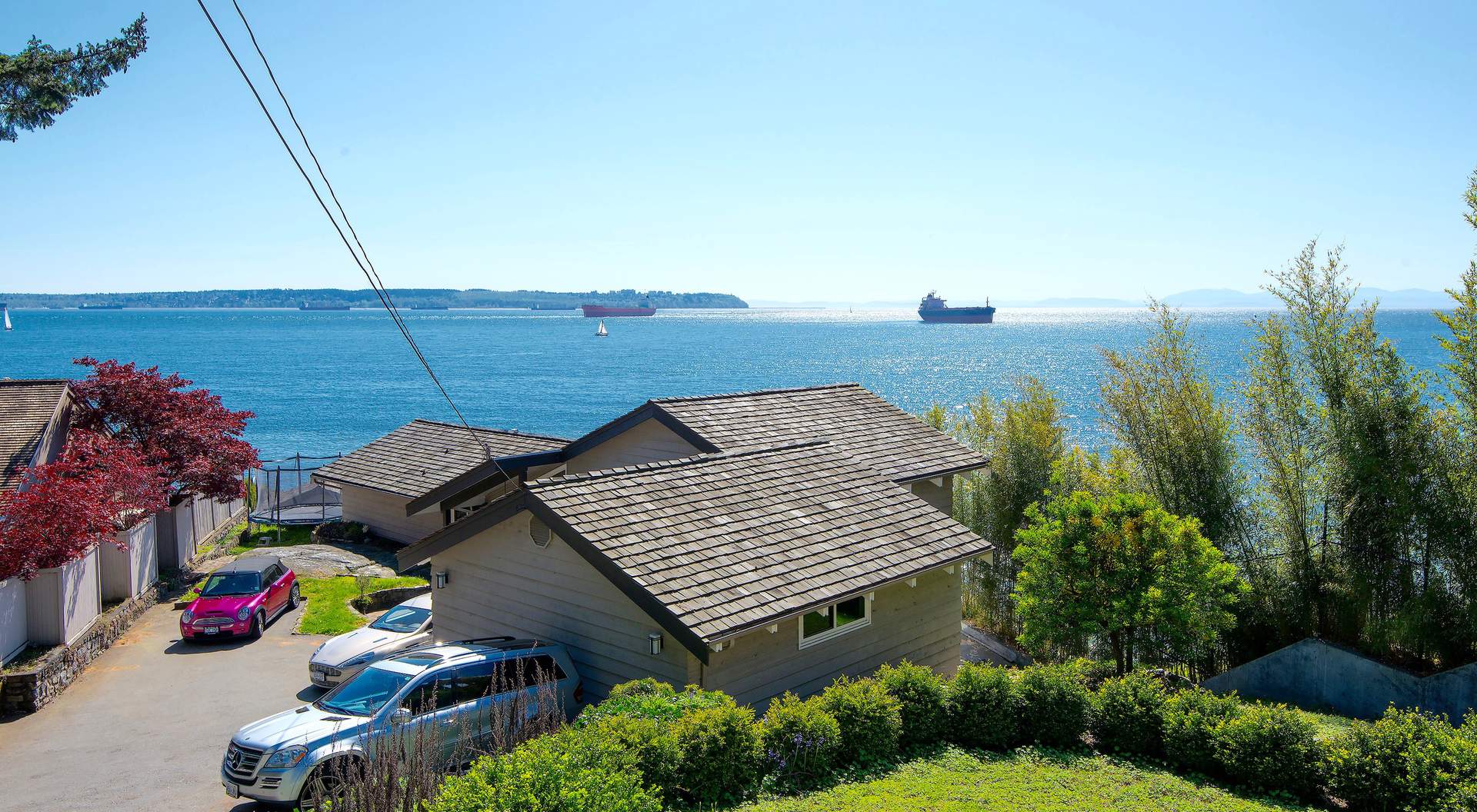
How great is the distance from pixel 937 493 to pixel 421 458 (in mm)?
18016

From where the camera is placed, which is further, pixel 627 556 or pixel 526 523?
pixel 526 523

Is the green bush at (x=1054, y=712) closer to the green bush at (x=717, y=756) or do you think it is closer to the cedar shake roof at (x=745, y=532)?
the cedar shake roof at (x=745, y=532)

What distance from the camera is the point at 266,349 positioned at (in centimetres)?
16550

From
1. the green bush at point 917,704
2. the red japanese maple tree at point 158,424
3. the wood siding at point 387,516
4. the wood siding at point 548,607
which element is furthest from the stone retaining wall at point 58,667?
the green bush at point 917,704

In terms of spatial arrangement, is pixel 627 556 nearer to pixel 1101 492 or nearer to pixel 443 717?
pixel 443 717

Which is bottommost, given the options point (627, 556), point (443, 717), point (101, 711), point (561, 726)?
point (101, 711)

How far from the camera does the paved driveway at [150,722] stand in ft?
40.7

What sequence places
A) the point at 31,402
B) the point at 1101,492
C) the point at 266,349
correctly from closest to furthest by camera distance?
the point at 1101,492 → the point at 31,402 → the point at 266,349

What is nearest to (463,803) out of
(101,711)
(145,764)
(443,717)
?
(443,717)

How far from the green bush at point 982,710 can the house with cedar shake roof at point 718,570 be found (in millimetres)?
2042

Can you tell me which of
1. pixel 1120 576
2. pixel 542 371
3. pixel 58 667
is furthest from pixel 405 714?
pixel 542 371

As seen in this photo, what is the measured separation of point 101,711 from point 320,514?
16119 millimetres

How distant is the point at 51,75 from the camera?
1733 centimetres

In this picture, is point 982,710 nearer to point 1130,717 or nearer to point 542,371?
point 1130,717
